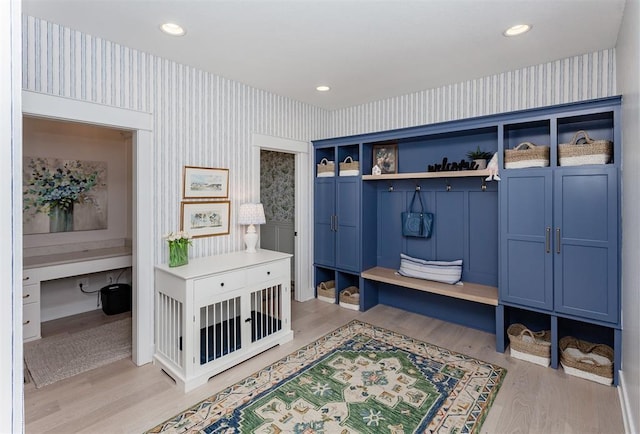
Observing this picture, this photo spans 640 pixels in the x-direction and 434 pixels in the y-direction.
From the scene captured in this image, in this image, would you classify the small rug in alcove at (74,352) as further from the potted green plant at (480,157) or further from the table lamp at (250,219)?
the potted green plant at (480,157)

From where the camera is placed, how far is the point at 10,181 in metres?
0.42

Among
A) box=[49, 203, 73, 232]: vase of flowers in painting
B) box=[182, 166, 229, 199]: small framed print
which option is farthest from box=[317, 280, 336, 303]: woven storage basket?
box=[49, 203, 73, 232]: vase of flowers in painting

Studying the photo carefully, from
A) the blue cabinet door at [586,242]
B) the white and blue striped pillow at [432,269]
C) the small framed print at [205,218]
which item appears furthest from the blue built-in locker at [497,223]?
the small framed print at [205,218]

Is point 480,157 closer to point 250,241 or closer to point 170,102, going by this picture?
point 250,241

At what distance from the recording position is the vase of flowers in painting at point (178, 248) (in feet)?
9.27

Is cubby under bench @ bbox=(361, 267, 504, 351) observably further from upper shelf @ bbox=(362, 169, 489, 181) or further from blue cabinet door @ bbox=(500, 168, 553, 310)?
upper shelf @ bbox=(362, 169, 489, 181)

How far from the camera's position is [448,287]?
11.2 feet

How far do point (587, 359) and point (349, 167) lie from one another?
2.94 meters

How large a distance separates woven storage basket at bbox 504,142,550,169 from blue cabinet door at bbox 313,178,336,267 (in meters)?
2.05

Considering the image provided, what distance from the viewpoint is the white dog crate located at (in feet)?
8.29

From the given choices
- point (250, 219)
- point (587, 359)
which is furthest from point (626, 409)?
point (250, 219)

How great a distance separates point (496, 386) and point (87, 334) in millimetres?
3841

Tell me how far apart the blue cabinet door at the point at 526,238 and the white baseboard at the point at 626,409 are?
64 cm

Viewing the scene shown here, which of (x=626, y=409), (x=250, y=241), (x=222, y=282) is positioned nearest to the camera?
(x=626, y=409)
